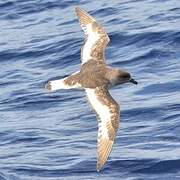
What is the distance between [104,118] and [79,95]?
11.3 ft

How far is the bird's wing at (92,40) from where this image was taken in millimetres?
11797

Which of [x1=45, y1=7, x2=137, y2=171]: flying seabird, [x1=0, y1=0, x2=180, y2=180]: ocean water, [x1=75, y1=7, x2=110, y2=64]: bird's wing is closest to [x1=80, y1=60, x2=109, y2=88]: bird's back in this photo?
[x1=45, y1=7, x2=137, y2=171]: flying seabird

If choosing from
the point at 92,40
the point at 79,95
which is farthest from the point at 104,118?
the point at 79,95

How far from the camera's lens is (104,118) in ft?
35.0

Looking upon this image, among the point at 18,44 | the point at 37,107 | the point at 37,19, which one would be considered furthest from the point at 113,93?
the point at 37,19

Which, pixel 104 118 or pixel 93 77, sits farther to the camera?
pixel 93 77

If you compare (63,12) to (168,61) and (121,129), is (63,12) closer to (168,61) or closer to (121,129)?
(168,61)

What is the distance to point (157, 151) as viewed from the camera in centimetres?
1166

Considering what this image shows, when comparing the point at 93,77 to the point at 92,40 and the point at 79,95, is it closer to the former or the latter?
the point at 92,40

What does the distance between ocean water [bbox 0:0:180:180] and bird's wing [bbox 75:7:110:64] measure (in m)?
1.29

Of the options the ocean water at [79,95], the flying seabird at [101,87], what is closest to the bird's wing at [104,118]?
the flying seabird at [101,87]

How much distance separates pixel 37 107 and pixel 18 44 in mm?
3455

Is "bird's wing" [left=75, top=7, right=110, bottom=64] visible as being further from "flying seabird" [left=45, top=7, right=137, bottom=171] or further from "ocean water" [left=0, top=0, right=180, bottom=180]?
"ocean water" [left=0, top=0, right=180, bottom=180]

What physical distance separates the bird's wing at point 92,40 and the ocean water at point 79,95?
129 cm
